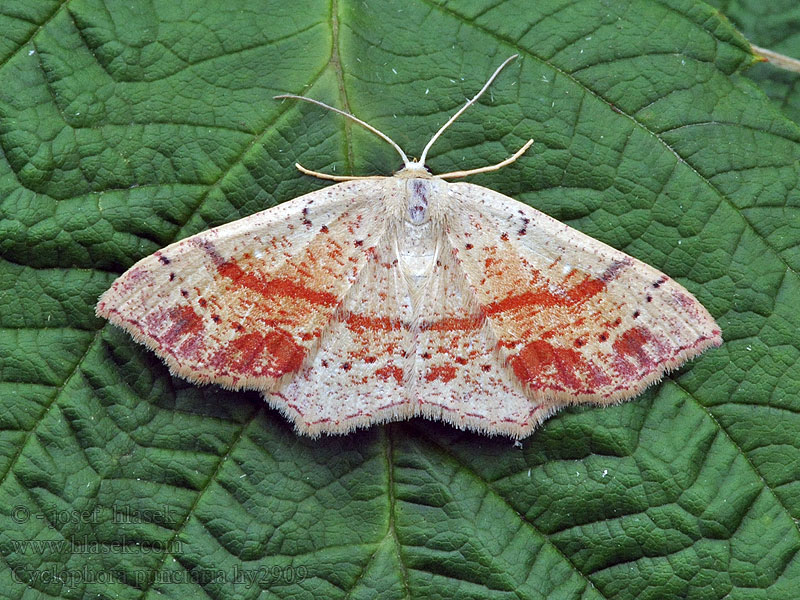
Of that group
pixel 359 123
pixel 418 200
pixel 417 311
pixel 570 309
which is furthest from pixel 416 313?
pixel 359 123

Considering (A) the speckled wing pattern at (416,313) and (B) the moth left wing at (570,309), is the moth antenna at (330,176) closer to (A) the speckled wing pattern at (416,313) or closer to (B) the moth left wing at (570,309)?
(A) the speckled wing pattern at (416,313)

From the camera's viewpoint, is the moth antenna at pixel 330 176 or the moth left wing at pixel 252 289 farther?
the moth antenna at pixel 330 176

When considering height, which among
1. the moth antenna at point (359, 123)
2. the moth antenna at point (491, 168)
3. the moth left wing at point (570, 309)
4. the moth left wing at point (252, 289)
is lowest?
the moth left wing at point (252, 289)

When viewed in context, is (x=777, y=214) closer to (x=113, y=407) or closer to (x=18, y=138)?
(x=113, y=407)

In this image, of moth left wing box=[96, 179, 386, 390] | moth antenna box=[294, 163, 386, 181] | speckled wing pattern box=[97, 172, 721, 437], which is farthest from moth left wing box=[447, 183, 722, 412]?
moth left wing box=[96, 179, 386, 390]

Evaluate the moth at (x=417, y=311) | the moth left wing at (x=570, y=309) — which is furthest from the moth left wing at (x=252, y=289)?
the moth left wing at (x=570, y=309)

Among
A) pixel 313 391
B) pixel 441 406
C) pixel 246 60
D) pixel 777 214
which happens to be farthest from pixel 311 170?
pixel 777 214

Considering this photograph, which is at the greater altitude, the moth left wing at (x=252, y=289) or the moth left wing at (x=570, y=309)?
the moth left wing at (x=570, y=309)
